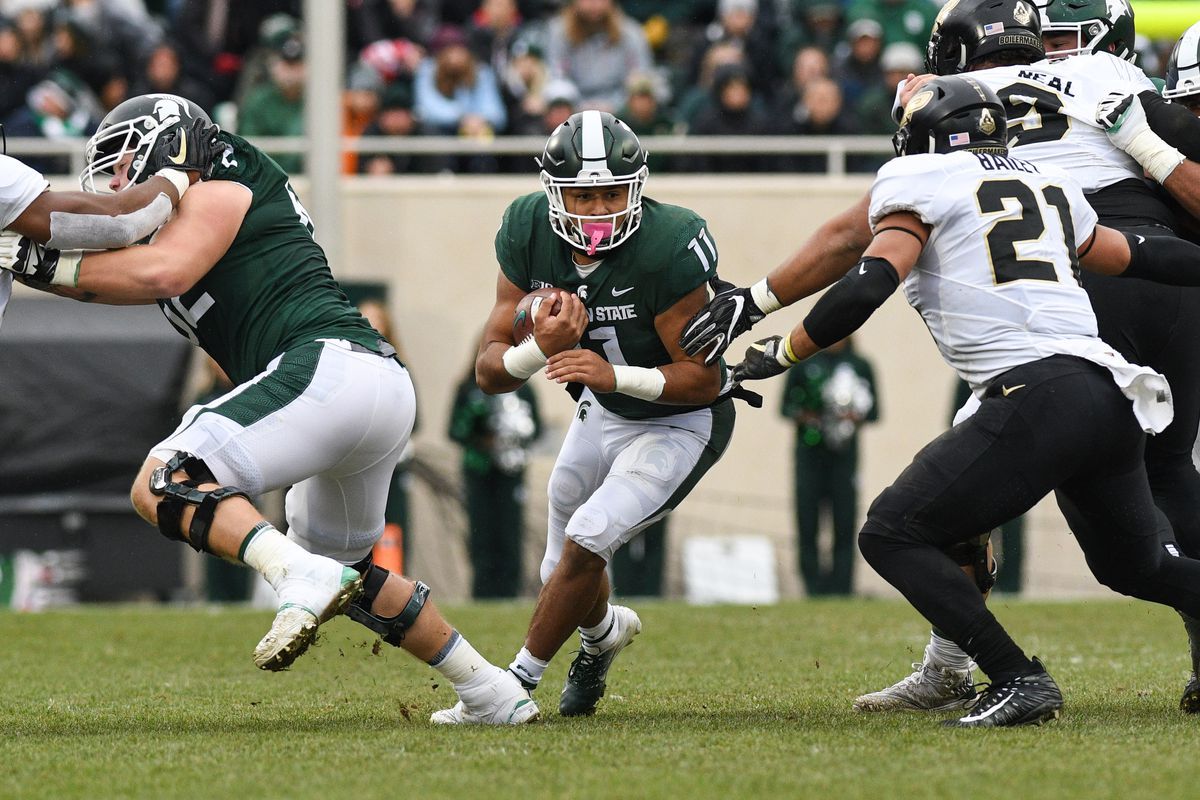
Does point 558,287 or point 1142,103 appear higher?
point 1142,103

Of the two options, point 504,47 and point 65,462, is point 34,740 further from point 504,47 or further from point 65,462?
point 504,47

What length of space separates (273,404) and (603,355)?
1.17 metres

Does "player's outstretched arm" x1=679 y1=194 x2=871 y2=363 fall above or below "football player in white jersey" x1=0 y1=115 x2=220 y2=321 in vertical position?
below

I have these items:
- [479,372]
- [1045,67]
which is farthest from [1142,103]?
[479,372]

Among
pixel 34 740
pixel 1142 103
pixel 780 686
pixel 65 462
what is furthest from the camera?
pixel 65 462

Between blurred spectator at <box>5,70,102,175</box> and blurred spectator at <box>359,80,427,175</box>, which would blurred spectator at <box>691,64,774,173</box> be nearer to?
blurred spectator at <box>359,80,427,175</box>

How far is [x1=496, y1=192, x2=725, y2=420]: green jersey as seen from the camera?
5.19m

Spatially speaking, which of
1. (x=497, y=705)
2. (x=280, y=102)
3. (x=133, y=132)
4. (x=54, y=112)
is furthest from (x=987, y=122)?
(x=54, y=112)

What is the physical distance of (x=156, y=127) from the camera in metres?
4.87

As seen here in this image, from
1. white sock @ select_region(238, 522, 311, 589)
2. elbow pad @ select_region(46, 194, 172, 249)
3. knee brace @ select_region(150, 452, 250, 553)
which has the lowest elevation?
white sock @ select_region(238, 522, 311, 589)

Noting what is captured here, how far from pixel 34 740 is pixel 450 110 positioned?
8.65 metres

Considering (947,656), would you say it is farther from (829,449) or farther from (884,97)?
(884,97)

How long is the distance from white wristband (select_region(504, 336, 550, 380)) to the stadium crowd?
7.18 metres

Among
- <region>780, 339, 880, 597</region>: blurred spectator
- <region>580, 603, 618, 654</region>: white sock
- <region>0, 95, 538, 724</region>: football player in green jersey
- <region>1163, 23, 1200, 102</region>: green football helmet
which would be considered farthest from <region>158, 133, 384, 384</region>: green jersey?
<region>780, 339, 880, 597</region>: blurred spectator
